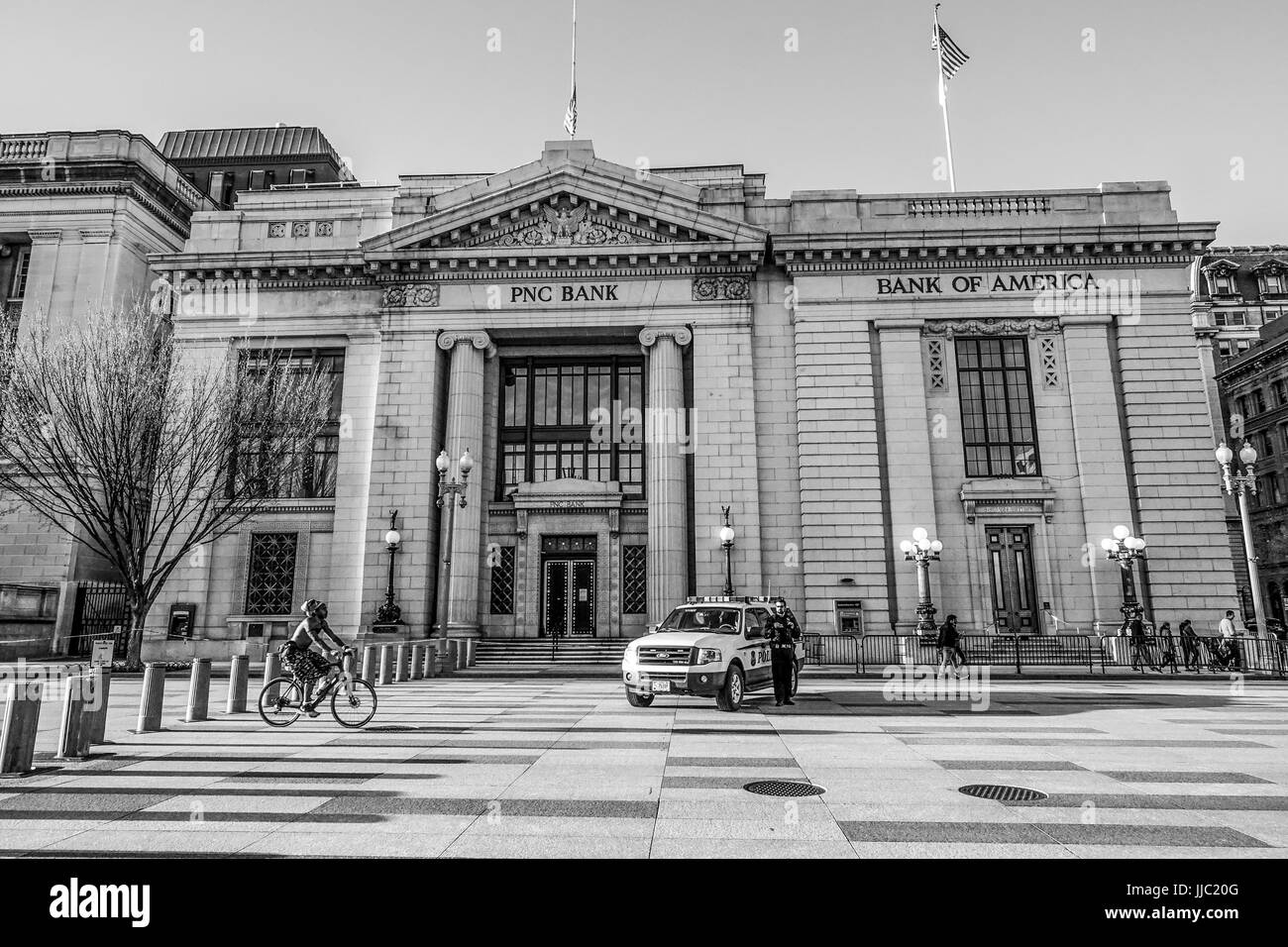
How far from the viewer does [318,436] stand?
3225 centimetres

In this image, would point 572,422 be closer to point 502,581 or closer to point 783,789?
point 502,581

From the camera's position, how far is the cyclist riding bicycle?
12625 mm

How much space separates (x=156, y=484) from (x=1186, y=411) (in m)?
37.4

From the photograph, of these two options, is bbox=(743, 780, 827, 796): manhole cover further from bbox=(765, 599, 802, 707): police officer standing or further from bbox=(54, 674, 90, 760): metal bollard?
bbox=(54, 674, 90, 760): metal bollard

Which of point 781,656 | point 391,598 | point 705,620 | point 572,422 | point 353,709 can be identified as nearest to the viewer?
point 353,709

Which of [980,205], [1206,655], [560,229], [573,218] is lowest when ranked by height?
[1206,655]

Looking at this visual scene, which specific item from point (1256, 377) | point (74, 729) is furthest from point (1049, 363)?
point (1256, 377)

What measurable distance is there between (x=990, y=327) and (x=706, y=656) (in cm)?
2239

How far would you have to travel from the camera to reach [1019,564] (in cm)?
2900

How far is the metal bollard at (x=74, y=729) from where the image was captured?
9781 millimetres

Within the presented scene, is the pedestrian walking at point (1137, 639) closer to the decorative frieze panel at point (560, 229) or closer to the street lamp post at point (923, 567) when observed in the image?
the street lamp post at point (923, 567)

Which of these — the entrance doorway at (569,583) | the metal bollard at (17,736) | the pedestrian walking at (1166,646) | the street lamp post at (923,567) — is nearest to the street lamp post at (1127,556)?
the pedestrian walking at (1166,646)

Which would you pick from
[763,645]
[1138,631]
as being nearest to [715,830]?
[763,645]
